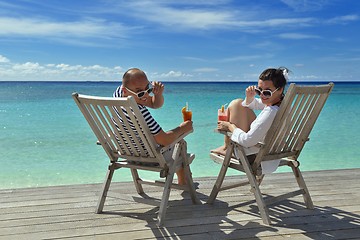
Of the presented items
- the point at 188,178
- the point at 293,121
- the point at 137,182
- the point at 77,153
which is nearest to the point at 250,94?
the point at 293,121

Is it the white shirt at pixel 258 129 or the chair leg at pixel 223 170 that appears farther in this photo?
the chair leg at pixel 223 170

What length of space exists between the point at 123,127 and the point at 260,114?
1.03m

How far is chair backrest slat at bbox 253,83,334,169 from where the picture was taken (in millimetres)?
3033

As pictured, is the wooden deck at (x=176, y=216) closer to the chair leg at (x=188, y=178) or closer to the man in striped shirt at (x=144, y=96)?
the chair leg at (x=188, y=178)

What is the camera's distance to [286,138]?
3.32 m

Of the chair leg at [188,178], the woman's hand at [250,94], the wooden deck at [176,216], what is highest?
the woman's hand at [250,94]

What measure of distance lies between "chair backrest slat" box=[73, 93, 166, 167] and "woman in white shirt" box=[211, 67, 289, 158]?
2.07 ft

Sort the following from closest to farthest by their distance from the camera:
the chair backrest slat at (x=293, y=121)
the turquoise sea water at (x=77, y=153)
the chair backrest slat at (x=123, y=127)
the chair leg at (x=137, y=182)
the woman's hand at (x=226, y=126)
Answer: the chair backrest slat at (x=123, y=127)
the chair backrest slat at (x=293, y=121)
the woman's hand at (x=226, y=126)
the chair leg at (x=137, y=182)
the turquoise sea water at (x=77, y=153)

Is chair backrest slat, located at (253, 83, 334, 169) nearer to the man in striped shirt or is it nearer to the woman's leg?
the woman's leg

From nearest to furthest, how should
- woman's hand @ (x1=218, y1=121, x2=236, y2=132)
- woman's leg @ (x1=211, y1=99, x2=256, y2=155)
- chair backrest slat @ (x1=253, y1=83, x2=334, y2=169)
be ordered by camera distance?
chair backrest slat @ (x1=253, y1=83, x2=334, y2=169)
woman's hand @ (x1=218, y1=121, x2=236, y2=132)
woman's leg @ (x1=211, y1=99, x2=256, y2=155)

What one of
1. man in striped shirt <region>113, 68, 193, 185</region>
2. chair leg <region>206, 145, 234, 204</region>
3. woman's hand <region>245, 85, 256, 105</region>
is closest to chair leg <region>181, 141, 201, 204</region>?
chair leg <region>206, 145, 234, 204</region>

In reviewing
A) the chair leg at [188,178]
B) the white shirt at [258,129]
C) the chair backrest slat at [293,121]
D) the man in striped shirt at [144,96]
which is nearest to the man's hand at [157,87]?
the man in striped shirt at [144,96]

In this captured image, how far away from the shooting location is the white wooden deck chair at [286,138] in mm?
3078

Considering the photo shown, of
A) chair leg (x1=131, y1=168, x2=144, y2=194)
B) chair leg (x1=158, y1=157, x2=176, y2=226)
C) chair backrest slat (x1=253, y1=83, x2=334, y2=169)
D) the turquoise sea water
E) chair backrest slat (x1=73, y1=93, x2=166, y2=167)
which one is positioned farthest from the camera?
the turquoise sea water
